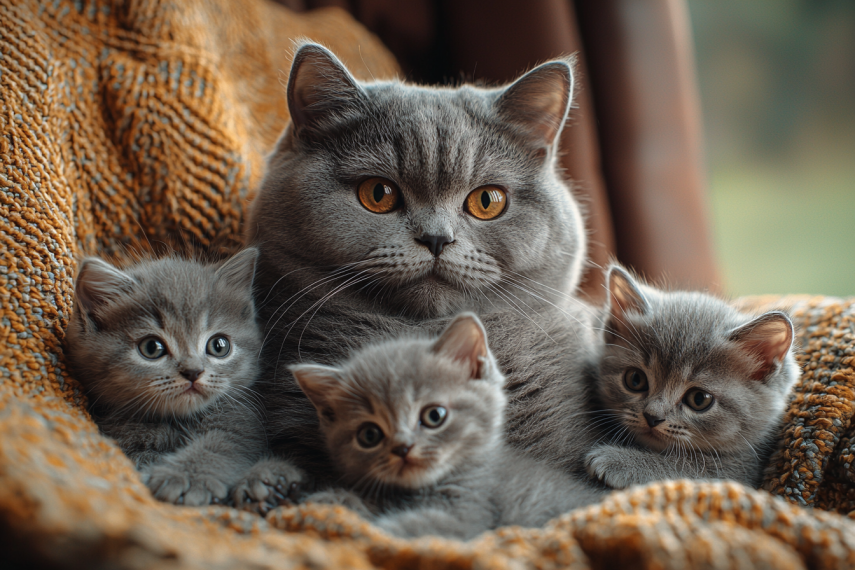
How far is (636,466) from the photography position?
1.07 metres

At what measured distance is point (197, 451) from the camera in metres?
1.04

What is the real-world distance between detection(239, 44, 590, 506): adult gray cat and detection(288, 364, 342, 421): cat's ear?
3.6 inches

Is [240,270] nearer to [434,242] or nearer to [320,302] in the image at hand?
[320,302]

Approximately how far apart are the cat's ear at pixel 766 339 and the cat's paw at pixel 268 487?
0.85 metres

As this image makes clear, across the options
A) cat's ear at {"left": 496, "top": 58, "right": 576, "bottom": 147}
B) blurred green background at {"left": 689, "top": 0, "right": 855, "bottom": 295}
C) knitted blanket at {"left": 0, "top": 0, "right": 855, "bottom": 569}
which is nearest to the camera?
knitted blanket at {"left": 0, "top": 0, "right": 855, "bottom": 569}

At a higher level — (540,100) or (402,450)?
(540,100)

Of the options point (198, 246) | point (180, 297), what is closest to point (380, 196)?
point (180, 297)

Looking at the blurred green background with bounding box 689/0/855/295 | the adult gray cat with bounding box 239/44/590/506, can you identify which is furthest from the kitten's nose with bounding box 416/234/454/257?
the blurred green background with bounding box 689/0/855/295

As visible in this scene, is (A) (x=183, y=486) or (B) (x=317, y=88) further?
(B) (x=317, y=88)

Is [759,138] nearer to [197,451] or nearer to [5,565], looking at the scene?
[197,451]

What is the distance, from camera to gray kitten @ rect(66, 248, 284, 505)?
3.60 feet

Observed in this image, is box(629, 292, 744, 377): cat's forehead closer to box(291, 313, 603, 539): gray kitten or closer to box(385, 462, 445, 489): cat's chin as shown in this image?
box(291, 313, 603, 539): gray kitten

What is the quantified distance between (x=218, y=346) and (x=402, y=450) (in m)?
0.48

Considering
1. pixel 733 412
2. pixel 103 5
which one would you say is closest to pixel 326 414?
pixel 733 412
